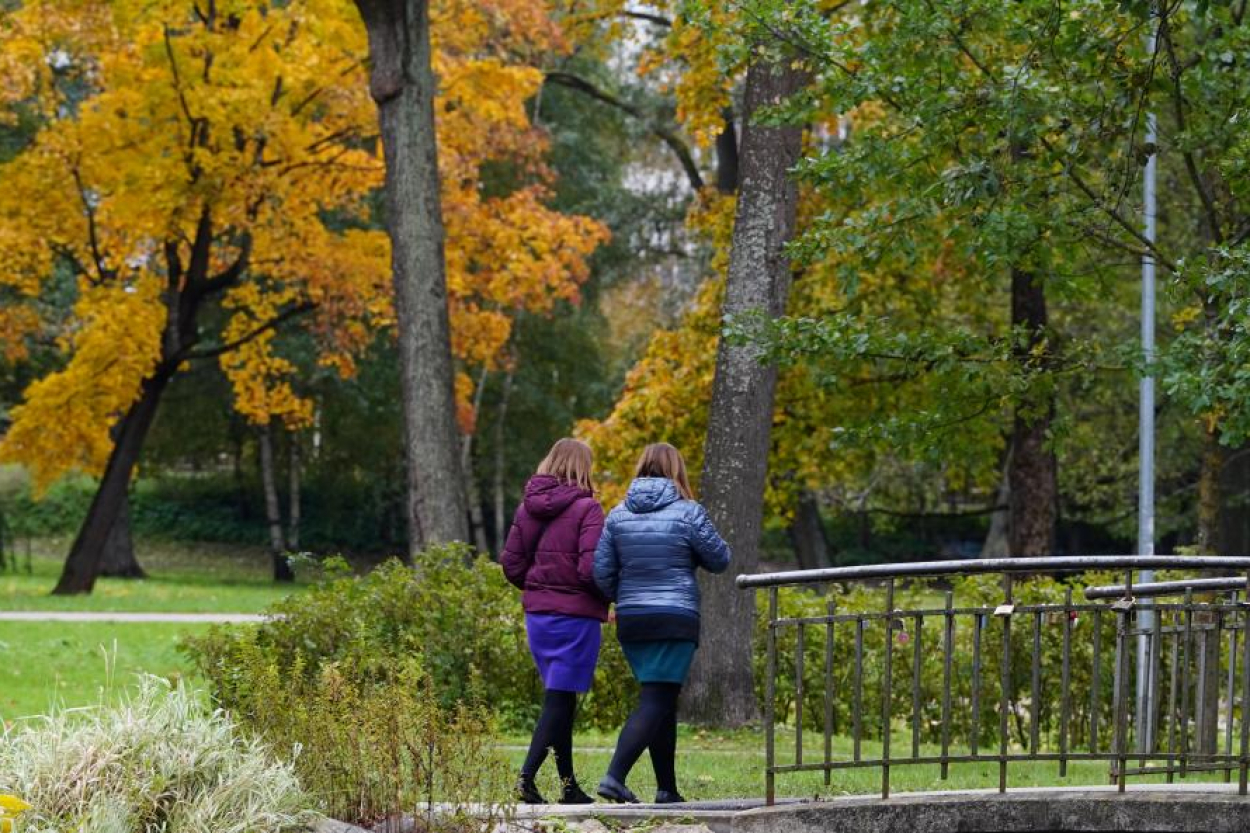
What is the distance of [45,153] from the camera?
28391 mm

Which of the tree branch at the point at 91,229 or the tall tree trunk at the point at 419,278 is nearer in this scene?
the tall tree trunk at the point at 419,278

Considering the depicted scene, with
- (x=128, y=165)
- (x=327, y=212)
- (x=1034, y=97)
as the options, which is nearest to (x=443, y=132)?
(x=128, y=165)

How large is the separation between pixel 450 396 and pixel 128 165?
12.4m

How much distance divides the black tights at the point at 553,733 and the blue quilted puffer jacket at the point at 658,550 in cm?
61

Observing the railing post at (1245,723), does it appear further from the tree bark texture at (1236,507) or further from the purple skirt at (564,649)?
the tree bark texture at (1236,507)

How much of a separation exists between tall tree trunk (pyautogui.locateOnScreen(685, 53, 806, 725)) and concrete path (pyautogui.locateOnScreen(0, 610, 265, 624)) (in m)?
10.2

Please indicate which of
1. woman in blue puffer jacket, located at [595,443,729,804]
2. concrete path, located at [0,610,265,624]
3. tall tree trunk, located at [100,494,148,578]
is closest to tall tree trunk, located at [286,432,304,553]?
tall tree trunk, located at [100,494,148,578]

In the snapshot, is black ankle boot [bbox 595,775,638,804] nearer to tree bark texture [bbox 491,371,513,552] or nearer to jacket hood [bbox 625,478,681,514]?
jacket hood [bbox 625,478,681,514]

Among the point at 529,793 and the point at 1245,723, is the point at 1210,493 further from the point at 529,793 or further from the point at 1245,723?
the point at 529,793

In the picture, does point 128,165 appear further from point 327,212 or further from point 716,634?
point 716,634

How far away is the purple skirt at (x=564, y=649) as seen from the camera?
30.2 ft

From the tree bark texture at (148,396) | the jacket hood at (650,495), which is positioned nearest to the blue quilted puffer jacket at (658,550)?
the jacket hood at (650,495)

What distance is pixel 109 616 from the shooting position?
25.0 meters

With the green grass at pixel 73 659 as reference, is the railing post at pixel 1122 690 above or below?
above
